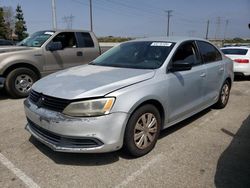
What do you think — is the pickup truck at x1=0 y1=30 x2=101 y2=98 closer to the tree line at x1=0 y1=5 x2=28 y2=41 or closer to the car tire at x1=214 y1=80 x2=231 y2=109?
the car tire at x1=214 y1=80 x2=231 y2=109

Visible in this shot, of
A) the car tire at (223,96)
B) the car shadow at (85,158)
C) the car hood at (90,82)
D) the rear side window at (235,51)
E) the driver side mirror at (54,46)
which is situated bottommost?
the car shadow at (85,158)

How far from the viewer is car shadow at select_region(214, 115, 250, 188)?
2.90 meters

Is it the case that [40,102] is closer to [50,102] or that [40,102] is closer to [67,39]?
[50,102]

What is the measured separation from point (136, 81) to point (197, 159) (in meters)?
1.31

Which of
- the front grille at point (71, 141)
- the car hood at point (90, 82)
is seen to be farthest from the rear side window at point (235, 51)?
the front grille at point (71, 141)

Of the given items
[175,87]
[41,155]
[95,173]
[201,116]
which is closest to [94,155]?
[95,173]

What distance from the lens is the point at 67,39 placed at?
24.5ft

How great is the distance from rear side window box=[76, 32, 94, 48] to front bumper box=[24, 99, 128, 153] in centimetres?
480

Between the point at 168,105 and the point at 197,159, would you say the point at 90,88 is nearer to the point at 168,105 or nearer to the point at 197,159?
the point at 168,105

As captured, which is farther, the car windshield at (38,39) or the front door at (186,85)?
the car windshield at (38,39)

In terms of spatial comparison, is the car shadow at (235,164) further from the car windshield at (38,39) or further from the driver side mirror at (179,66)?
the car windshield at (38,39)

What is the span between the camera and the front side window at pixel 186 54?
4.07 m

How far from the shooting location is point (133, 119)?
10.4ft

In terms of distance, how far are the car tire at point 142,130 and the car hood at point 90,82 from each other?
0.41 metres
